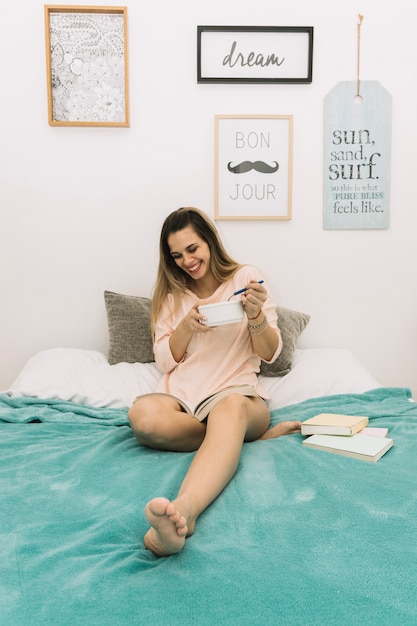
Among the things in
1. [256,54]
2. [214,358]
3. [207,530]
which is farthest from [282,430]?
Answer: [256,54]

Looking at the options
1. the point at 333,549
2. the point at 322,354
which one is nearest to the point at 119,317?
the point at 322,354

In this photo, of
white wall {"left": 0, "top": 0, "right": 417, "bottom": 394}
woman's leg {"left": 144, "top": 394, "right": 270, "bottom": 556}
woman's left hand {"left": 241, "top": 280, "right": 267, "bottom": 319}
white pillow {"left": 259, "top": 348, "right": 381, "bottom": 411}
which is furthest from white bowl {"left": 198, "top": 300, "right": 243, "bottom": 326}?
white wall {"left": 0, "top": 0, "right": 417, "bottom": 394}

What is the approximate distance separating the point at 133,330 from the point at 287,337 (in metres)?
0.56

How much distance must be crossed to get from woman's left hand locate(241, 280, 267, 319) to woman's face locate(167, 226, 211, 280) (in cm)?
30

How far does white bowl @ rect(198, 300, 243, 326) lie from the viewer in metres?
1.37

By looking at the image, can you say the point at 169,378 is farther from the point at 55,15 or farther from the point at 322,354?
the point at 55,15

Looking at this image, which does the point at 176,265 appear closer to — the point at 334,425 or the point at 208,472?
the point at 334,425

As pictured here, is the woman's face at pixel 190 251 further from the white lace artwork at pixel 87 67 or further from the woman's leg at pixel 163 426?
the white lace artwork at pixel 87 67

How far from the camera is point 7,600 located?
75 cm

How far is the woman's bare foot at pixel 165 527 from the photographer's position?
85cm

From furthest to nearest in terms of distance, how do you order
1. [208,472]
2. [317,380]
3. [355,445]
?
[317,380] → [355,445] → [208,472]

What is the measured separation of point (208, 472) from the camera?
1.08 meters

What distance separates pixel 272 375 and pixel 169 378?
0.45 metres

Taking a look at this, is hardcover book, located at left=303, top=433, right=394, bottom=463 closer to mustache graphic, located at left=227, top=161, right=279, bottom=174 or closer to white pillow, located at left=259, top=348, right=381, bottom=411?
white pillow, located at left=259, top=348, right=381, bottom=411
